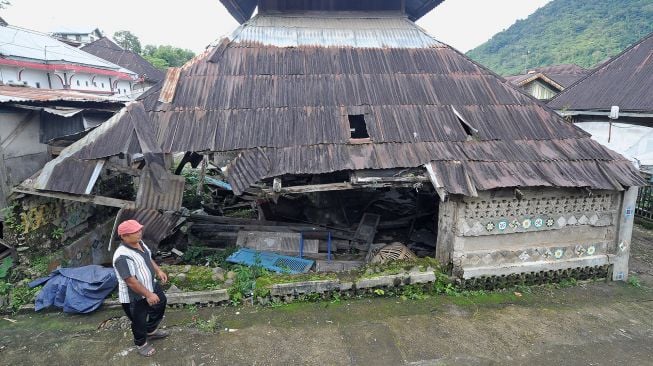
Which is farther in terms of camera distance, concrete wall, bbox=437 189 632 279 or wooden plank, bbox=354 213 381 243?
wooden plank, bbox=354 213 381 243

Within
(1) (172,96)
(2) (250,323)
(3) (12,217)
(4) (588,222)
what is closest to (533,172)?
(4) (588,222)

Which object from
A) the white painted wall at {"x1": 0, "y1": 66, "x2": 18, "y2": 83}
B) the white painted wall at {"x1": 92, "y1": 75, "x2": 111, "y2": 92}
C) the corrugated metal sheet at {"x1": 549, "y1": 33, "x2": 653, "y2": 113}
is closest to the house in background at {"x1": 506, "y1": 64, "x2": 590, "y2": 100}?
the corrugated metal sheet at {"x1": 549, "y1": 33, "x2": 653, "y2": 113}

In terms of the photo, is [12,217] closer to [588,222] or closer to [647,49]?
[588,222]

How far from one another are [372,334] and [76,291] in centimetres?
485

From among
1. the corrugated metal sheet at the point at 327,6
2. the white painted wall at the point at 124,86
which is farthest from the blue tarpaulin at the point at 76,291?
the white painted wall at the point at 124,86

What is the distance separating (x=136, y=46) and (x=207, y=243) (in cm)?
5616

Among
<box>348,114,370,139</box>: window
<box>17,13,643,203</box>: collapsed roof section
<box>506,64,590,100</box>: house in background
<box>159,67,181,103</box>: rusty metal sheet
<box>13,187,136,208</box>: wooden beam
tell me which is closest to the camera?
<box>13,187,136,208</box>: wooden beam

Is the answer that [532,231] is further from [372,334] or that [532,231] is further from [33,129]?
[33,129]

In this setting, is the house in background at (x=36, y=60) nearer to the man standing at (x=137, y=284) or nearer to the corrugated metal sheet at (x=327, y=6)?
the corrugated metal sheet at (x=327, y=6)

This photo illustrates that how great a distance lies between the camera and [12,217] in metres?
6.40

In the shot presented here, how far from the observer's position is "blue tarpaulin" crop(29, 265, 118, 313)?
611 centimetres

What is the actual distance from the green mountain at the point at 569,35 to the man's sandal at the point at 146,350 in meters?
42.3

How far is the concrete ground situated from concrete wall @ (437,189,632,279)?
671 mm

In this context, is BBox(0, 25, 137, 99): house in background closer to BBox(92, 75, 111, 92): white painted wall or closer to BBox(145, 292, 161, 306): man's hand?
BBox(92, 75, 111, 92): white painted wall
